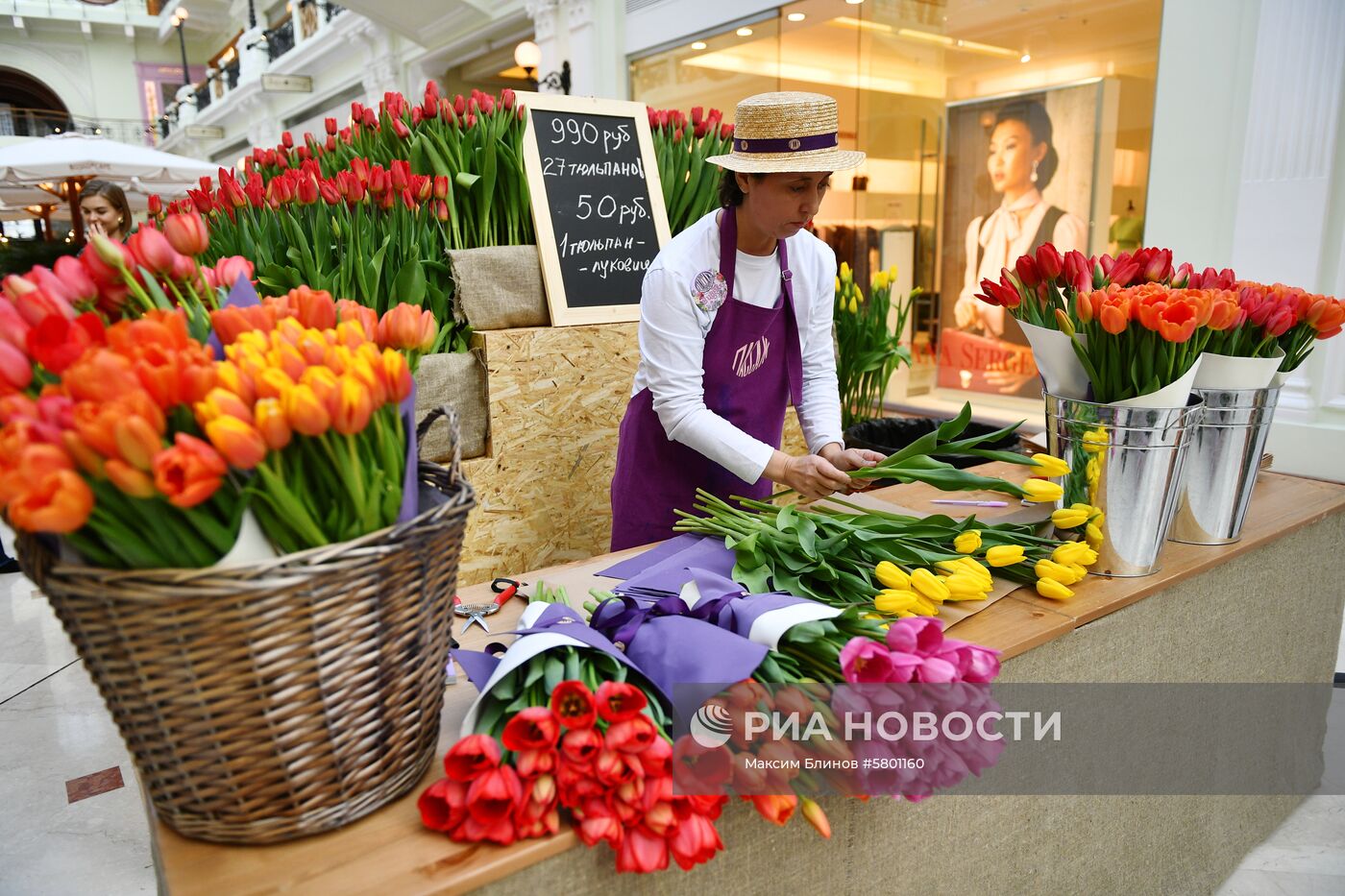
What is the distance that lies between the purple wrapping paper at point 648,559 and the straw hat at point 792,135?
2.23ft

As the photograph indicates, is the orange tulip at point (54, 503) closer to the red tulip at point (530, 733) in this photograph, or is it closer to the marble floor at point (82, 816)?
the red tulip at point (530, 733)

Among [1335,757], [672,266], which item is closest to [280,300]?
[672,266]

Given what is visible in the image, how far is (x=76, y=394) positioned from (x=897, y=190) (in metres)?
6.03

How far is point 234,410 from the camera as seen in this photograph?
63 cm

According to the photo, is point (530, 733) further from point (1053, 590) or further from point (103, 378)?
point (1053, 590)

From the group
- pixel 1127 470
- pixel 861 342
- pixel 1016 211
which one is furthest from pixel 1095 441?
pixel 1016 211

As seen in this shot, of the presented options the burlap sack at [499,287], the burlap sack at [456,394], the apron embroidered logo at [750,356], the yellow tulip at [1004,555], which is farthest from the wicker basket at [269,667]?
the burlap sack at [499,287]

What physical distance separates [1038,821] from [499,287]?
186cm

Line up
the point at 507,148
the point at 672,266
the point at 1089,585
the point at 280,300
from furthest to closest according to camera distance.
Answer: the point at 507,148 < the point at 672,266 < the point at 1089,585 < the point at 280,300

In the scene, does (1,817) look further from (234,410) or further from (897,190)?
(897,190)

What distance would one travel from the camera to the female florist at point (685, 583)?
66 centimetres

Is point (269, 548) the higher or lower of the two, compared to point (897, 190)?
lower

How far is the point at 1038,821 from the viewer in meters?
1.23

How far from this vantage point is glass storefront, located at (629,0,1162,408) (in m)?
4.77
